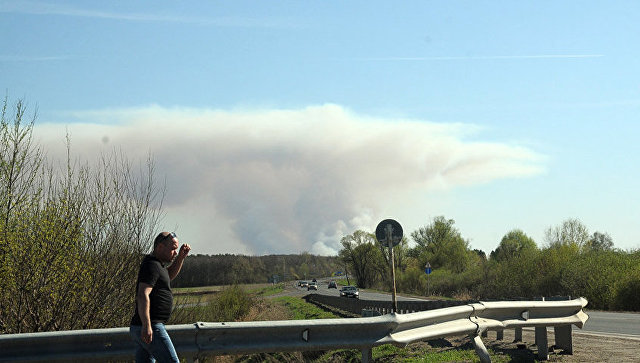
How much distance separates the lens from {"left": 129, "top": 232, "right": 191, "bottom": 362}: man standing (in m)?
7.04

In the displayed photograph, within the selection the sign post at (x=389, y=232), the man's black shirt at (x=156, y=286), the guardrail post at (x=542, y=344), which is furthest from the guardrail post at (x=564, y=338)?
the man's black shirt at (x=156, y=286)

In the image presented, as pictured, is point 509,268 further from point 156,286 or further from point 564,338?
point 156,286

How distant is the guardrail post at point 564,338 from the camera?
39.2ft

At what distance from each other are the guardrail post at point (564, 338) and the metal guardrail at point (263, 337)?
7.74 ft

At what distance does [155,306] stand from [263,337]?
1.32m

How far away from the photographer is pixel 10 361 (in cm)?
717

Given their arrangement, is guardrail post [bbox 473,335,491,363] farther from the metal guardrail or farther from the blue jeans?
the blue jeans

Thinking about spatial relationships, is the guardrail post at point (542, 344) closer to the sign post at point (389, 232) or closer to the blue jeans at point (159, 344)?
the sign post at point (389, 232)

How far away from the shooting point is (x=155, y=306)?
7.27 metres

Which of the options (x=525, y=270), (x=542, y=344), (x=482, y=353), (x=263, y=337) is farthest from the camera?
(x=525, y=270)

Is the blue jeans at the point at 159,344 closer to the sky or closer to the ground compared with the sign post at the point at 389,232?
closer to the ground

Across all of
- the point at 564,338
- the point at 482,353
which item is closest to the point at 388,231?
the point at 564,338

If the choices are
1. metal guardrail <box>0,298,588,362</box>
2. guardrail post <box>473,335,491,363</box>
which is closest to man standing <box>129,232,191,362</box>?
metal guardrail <box>0,298,588,362</box>

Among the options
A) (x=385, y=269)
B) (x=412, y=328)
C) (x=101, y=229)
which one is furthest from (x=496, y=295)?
(x=385, y=269)
